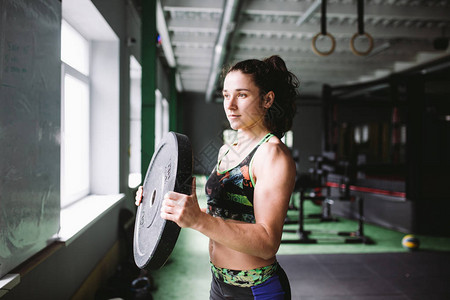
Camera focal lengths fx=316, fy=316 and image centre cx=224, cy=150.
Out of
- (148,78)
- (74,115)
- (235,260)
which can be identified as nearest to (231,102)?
(235,260)

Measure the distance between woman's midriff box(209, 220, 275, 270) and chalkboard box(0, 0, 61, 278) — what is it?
0.84 meters

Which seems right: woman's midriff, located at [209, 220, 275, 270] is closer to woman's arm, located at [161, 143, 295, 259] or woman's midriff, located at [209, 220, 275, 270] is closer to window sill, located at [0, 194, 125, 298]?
woman's arm, located at [161, 143, 295, 259]

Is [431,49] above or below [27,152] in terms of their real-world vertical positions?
above

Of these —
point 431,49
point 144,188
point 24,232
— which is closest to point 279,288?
point 144,188

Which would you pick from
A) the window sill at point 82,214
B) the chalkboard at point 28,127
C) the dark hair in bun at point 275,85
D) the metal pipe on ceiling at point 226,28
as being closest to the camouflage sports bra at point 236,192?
the dark hair in bun at point 275,85

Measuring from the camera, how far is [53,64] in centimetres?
161

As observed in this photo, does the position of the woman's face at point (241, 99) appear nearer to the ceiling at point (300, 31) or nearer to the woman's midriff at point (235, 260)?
the woman's midriff at point (235, 260)

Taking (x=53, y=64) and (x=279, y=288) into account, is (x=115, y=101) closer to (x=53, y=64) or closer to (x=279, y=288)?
(x=53, y=64)

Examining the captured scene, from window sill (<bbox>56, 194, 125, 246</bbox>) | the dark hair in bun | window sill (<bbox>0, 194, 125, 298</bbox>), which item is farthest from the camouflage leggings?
window sill (<bbox>56, 194, 125, 246</bbox>)

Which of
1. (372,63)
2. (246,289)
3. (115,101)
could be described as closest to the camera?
(246,289)

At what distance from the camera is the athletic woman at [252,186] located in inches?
32.2

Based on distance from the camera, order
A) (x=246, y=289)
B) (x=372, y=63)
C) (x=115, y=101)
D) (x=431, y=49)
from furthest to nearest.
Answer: (x=372, y=63) → (x=431, y=49) → (x=115, y=101) → (x=246, y=289)

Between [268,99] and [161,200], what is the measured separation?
0.46 m

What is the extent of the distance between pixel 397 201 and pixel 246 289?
15.8 feet
